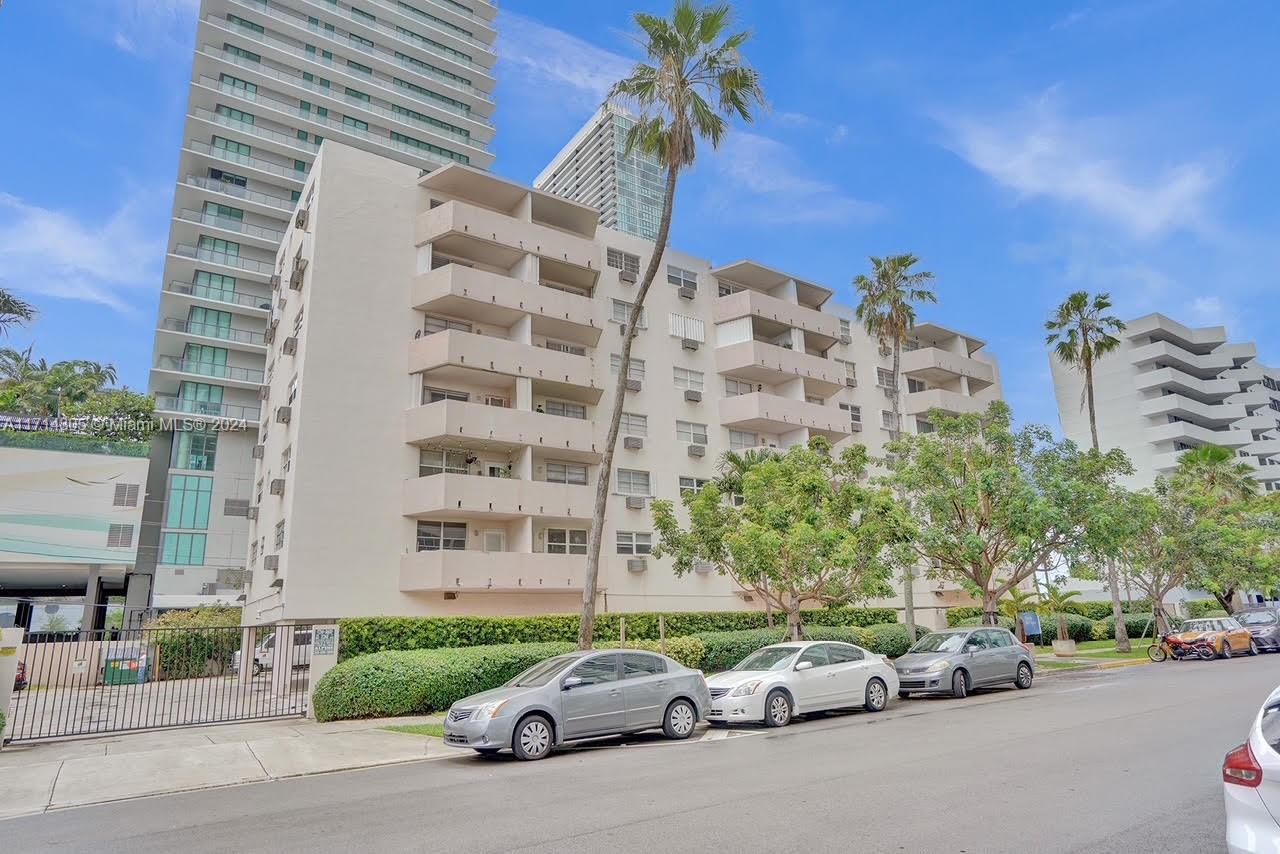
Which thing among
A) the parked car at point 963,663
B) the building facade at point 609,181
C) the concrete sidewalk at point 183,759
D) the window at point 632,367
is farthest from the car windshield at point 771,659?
the building facade at point 609,181

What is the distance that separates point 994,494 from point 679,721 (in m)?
16.3

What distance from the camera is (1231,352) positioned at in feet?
257

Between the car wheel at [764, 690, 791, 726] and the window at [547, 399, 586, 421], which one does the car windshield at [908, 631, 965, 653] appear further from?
the window at [547, 399, 586, 421]

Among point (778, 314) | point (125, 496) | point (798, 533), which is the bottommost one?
point (798, 533)

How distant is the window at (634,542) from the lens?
3244 cm

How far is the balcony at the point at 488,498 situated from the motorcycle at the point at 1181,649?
22.4 m

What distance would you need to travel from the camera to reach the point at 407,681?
18.0m

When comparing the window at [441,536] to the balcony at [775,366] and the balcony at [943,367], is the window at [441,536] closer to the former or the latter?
the balcony at [775,366]

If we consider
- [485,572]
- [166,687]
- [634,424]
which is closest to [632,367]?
[634,424]

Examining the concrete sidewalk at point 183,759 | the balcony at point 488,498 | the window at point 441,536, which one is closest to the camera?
the concrete sidewalk at point 183,759

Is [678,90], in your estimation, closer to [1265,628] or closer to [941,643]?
[941,643]

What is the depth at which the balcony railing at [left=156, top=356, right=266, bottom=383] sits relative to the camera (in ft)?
165

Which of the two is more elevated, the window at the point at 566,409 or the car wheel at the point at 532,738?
the window at the point at 566,409

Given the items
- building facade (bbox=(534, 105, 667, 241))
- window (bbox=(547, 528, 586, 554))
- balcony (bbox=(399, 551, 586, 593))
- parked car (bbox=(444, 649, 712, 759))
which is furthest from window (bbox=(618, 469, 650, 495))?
building facade (bbox=(534, 105, 667, 241))
